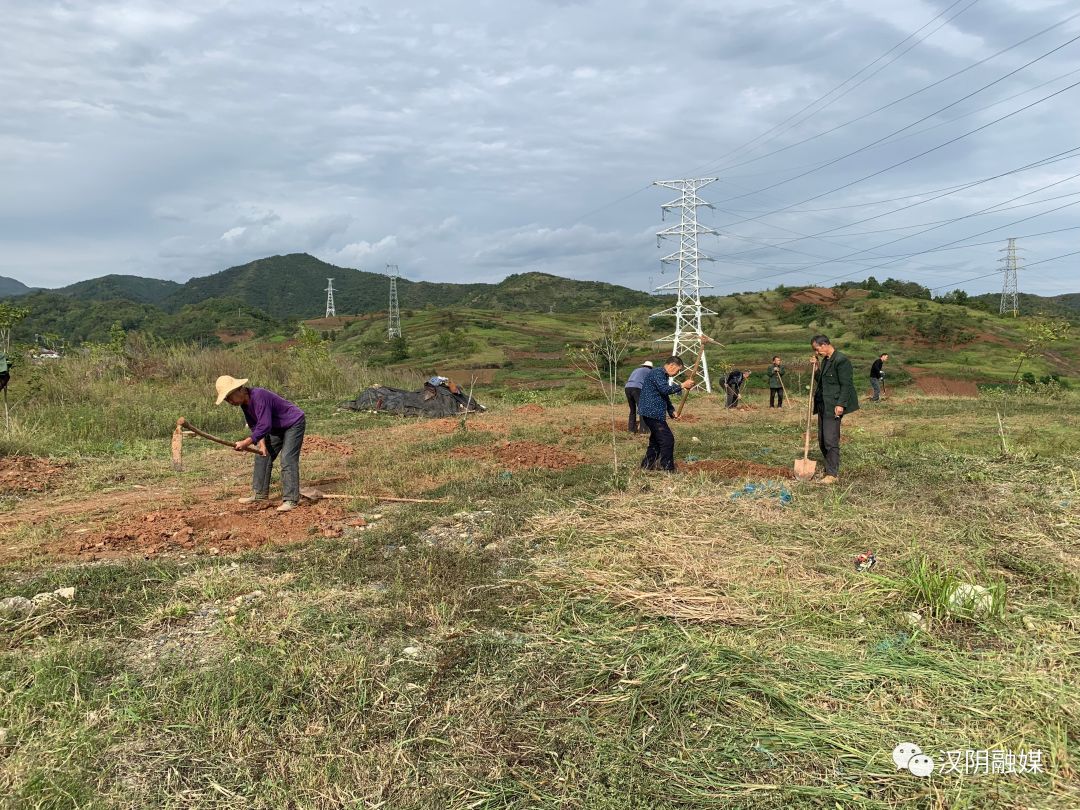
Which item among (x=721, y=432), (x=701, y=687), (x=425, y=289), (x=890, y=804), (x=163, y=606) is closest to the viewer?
(x=890, y=804)

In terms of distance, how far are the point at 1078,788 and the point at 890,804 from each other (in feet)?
2.14

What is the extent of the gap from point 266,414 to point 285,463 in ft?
1.69

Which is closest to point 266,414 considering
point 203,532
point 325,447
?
point 203,532

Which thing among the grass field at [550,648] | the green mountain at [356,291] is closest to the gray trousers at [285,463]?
the grass field at [550,648]

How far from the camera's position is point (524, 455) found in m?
8.77

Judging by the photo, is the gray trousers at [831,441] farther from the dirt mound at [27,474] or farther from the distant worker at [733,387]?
the distant worker at [733,387]

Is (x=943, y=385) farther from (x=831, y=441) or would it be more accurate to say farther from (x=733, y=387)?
(x=831, y=441)

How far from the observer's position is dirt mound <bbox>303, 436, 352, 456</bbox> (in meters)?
9.87

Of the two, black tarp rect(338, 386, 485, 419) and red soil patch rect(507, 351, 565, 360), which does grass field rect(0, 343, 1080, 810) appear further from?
red soil patch rect(507, 351, 565, 360)

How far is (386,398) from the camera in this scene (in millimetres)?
15711

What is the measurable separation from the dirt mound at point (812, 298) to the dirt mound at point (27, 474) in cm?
5489

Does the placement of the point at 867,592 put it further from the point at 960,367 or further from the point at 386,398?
the point at 960,367

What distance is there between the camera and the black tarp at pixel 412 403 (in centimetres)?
1552

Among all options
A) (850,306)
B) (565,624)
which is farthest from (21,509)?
(850,306)
